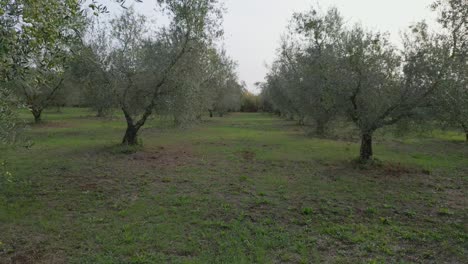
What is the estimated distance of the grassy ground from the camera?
651 centimetres

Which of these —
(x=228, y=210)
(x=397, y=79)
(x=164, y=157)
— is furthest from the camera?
(x=164, y=157)

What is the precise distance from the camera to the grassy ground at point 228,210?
651 centimetres

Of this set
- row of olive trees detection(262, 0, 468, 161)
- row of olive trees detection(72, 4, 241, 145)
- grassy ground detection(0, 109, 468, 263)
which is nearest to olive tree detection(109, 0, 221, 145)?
row of olive trees detection(72, 4, 241, 145)

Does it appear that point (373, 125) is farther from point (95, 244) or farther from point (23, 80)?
point (23, 80)

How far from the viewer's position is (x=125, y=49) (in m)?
18.0

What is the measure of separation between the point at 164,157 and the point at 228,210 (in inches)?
330

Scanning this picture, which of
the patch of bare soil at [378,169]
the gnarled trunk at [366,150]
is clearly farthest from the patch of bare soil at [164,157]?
the gnarled trunk at [366,150]

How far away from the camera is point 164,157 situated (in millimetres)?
16594

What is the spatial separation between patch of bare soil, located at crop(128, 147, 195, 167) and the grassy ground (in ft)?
0.31

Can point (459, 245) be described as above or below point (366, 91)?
below

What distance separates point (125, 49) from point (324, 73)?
10436mm

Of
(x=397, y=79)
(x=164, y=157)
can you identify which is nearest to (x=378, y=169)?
(x=397, y=79)

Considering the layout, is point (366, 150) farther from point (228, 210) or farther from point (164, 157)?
point (164, 157)

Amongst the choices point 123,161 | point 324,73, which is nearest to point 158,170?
point 123,161
